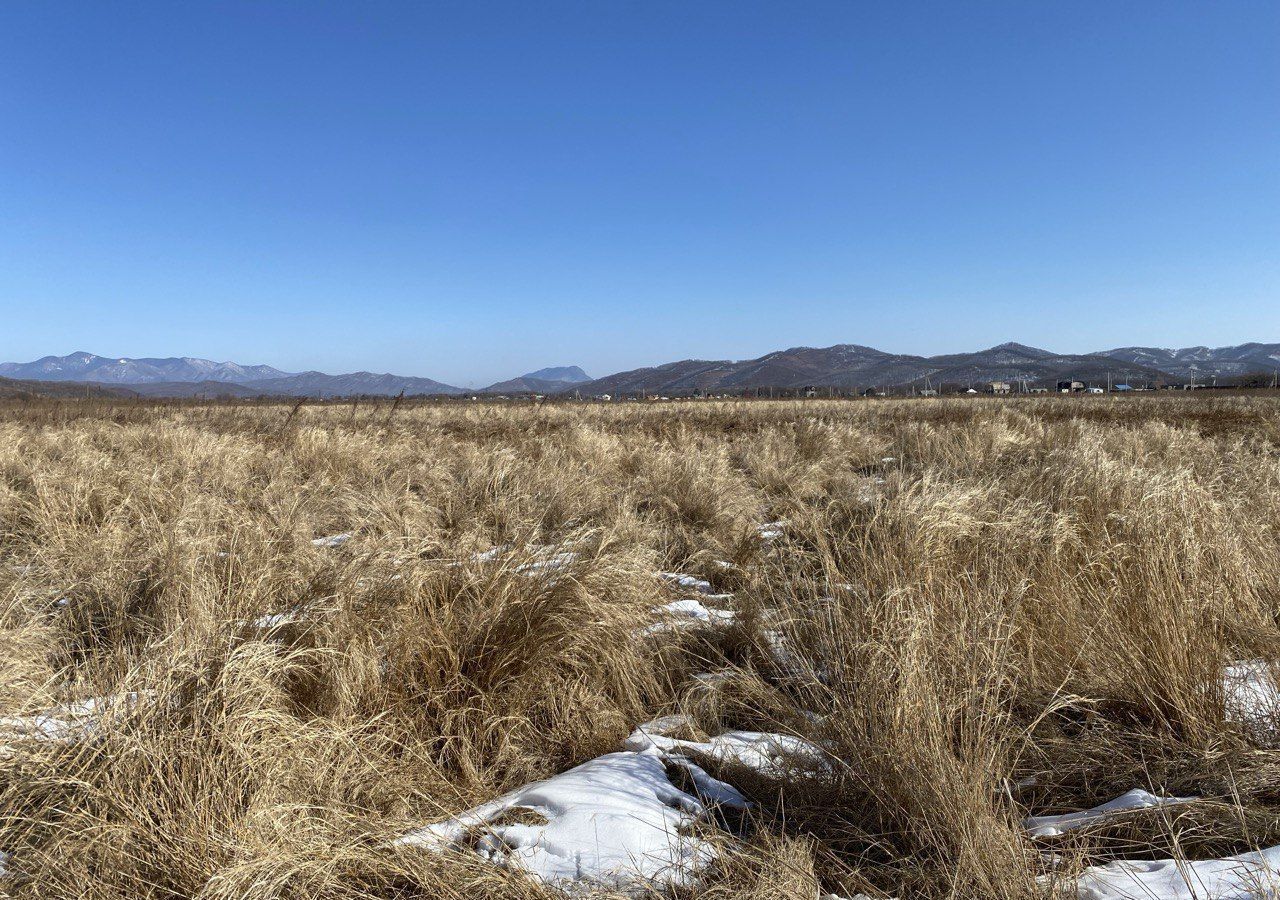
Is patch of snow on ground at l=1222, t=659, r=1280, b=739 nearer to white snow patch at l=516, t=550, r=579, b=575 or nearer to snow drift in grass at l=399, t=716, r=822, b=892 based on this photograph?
snow drift in grass at l=399, t=716, r=822, b=892

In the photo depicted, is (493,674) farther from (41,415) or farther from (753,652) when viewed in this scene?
(41,415)

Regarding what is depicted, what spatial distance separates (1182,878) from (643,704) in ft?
5.91

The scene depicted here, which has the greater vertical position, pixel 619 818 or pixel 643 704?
pixel 619 818

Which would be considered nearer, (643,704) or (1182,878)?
(1182,878)

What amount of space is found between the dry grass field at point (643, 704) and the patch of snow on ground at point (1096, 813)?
3 cm

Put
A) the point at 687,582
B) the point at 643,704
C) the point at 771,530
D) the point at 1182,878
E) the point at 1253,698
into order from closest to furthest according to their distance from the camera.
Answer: the point at 1182,878
the point at 1253,698
the point at 643,704
the point at 687,582
the point at 771,530

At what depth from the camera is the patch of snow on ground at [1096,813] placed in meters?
1.68

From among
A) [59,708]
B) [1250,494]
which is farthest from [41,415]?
[1250,494]

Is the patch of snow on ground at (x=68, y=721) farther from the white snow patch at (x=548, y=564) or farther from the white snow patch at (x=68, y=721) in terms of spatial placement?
the white snow patch at (x=548, y=564)

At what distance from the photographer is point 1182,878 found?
4.73 feet

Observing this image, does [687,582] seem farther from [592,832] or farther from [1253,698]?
[1253,698]

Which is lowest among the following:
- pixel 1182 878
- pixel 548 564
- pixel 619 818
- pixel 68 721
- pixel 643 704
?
pixel 643 704

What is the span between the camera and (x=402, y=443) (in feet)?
34.1

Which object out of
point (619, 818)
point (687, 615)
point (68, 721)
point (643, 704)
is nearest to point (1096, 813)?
point (619, 818)
